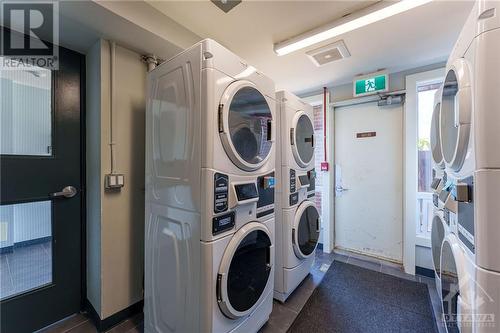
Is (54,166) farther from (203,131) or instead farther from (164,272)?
(203,131)

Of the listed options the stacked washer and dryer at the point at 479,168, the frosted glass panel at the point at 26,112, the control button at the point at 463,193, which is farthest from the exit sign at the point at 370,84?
the frosted glass panel at the point at 26,112

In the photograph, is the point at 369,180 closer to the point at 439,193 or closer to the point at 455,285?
the point at 439,193

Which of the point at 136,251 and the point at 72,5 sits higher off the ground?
the point at 72,5

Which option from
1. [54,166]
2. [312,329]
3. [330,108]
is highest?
[330,108]

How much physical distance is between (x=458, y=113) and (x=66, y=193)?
2.70 metres

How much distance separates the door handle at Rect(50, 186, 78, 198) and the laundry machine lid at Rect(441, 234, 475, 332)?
8.73 ft

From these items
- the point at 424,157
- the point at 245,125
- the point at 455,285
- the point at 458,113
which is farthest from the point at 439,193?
the point at 424,157

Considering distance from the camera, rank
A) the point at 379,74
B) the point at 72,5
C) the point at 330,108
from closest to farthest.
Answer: the point at 72,5 < the point at 379,74 < the point at 330,108

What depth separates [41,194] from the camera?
1719 millimetres

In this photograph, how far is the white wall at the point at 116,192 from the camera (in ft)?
5.75

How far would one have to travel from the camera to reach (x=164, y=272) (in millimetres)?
1444

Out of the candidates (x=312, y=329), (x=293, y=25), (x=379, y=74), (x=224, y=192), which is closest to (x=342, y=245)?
(x=312, y=329)

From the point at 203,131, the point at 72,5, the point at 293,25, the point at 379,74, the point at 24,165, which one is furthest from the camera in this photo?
the point at 379,74

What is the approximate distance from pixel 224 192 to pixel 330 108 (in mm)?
2695
